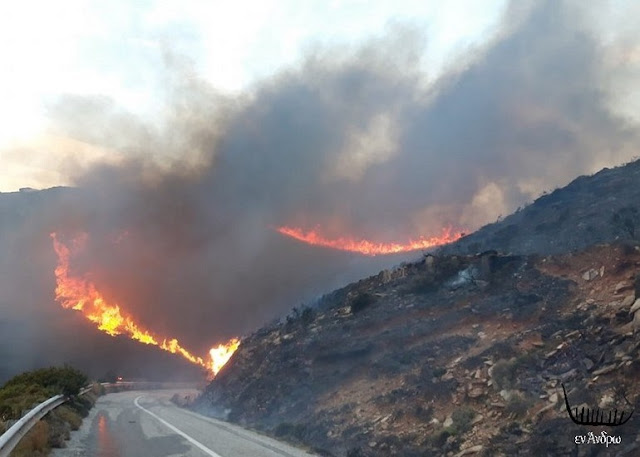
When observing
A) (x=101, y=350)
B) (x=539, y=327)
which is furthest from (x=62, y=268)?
(x=539, y=327)

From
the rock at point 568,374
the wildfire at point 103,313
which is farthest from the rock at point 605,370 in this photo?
the wildfire at point 103,313

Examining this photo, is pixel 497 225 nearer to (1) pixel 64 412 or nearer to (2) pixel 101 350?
(1) pixel 64 412

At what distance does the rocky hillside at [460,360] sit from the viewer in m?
12.1

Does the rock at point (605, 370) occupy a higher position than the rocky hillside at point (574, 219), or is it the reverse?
the rocky hillside at point (574, 219)

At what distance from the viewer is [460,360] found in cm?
1791

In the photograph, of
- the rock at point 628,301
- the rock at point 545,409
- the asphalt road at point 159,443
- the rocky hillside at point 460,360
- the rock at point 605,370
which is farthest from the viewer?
the rock at point 628,301

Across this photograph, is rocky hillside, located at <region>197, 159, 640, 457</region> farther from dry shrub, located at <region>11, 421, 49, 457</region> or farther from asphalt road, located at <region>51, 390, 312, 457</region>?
dry shrub, located at <region>11, 421, 49, 457</region>

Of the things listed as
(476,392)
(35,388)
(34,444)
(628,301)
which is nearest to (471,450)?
(476,392)

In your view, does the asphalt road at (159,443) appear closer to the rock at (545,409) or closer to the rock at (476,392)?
the rock at (476,392)

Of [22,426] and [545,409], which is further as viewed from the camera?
[545,409]

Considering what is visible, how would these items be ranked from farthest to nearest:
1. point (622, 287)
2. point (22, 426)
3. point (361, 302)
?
point (361, 302)
point (622, 287)
point (22, 426)

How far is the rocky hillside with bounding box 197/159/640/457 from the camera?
1208 centimetres

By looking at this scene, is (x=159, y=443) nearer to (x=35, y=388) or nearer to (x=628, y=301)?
(x=35, y=388)

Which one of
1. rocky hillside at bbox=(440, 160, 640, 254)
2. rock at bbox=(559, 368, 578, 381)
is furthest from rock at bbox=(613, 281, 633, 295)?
rocky hillside at bbox=(440, 160, 640, 254)
